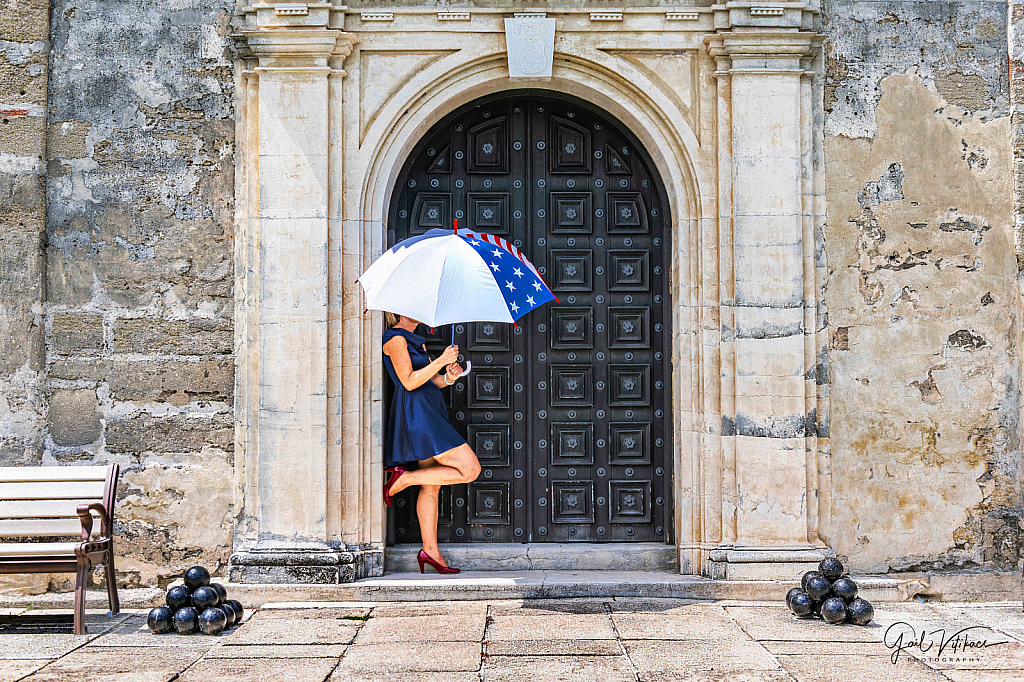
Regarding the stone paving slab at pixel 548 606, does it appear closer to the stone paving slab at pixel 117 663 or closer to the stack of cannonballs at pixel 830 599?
the stack of cannonballs at pixel 830 599

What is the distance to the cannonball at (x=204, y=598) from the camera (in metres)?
4.86

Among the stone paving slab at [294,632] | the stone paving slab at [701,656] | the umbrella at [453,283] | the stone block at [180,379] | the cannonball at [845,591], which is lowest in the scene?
the stone paving slab at [294,632]

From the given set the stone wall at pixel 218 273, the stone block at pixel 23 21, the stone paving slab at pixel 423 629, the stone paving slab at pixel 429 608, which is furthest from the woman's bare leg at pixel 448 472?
the stone block at pixel 23 21

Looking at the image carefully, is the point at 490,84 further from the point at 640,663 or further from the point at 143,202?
the point at 640,663

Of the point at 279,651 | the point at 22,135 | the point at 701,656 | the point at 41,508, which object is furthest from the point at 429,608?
the point at 22,135

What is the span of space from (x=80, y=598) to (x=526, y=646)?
2262mm

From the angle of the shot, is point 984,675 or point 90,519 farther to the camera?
point 90,519

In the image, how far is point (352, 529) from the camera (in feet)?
18.8

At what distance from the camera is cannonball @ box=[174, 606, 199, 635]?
4.81 m

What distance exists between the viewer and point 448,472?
5.78 meters

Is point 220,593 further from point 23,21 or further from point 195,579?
point 23,21

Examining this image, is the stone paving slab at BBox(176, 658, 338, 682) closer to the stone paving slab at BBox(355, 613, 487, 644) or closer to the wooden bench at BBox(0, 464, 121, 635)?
the stone paving slab at BBox(355, 613, 487, 644)

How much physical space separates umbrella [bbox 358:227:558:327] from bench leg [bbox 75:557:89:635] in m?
1.97

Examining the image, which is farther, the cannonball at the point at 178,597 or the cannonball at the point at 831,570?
the cannonball at the point at 831,570
